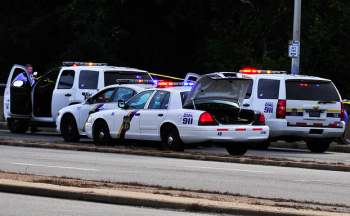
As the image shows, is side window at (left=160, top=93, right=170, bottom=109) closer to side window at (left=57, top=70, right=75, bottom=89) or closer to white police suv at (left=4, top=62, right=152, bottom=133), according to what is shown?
white police suv at (left=4, top=62, right=152, bottom=133)

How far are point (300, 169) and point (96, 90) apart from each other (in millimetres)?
8615

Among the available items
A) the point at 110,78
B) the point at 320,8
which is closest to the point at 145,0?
the point at 320,8

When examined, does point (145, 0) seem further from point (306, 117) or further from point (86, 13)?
point (306, 117)

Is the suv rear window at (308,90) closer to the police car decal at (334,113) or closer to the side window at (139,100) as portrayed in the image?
the police car decal at (334,113)

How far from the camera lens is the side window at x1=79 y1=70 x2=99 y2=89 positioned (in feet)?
66.9

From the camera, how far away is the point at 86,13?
35.7 meters

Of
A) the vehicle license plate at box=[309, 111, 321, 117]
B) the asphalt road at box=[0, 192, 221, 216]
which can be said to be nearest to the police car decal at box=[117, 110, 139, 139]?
the vehicle license plate at box=[309, 111, 321, 117]

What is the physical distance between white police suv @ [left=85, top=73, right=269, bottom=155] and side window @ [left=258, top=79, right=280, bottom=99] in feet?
5.37

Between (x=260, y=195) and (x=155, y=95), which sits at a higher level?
(x=155, y=95)

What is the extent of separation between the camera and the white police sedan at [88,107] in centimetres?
1798

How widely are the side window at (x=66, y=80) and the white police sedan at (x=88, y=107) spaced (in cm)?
163

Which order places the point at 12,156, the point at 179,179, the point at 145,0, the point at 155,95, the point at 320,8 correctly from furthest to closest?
the point at 145,0 < the point at 320,8 < the point at 155,95 < the point at 12,156 < the point at 179,179

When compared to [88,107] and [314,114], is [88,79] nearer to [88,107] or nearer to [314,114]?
[88,107]

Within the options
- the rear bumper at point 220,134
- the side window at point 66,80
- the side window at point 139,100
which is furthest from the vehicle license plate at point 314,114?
the side window at point 66,80
